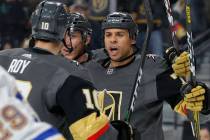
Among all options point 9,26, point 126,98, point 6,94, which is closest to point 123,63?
point 126,98

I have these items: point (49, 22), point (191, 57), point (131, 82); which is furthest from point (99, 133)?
point (131, 82)

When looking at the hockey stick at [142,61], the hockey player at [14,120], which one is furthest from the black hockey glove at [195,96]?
the hockey player at [14,120]

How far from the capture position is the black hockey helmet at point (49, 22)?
4.07 m

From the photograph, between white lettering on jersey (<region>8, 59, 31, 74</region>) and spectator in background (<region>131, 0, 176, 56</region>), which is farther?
spectator in background (<region>131, 0, 176, 56</region>)

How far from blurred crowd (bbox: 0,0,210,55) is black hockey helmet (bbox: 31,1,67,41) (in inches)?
175

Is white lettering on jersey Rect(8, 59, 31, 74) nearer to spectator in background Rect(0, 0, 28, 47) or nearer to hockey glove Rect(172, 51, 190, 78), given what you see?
hockey glove Rect(172, 51, 190, 78)

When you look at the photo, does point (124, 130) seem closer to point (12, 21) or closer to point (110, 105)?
point (110, 105)

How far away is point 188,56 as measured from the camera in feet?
16.6

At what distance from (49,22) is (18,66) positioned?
33 centimetres

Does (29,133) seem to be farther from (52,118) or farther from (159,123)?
(159,123)

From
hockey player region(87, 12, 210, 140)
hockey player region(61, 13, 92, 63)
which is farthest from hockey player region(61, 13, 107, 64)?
hockey player region(87, 12, 210, 140)

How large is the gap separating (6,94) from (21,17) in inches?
299

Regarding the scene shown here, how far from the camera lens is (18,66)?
3973mm

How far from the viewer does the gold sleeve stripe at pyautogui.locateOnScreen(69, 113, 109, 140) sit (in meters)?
3.80
